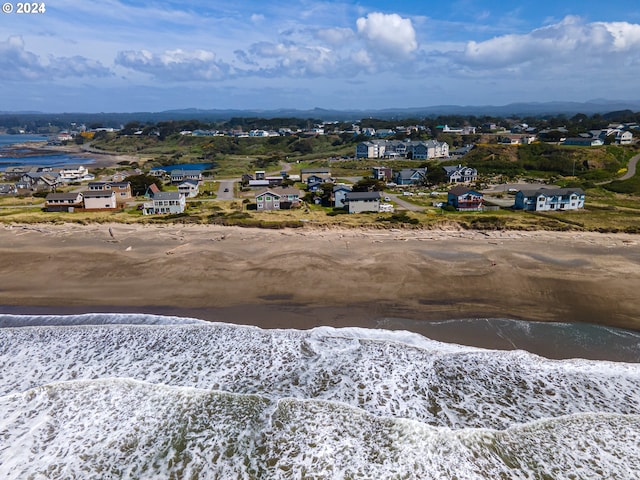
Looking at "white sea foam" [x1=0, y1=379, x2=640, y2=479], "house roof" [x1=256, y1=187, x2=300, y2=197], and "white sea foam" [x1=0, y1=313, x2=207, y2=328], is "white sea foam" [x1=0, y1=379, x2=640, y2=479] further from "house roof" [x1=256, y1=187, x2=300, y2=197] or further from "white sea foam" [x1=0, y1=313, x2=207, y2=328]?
"house roof" [x1=256, y1=187, x2=300, y2=197]

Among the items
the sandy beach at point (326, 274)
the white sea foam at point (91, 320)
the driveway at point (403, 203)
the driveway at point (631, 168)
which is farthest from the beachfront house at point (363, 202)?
the driveway at point (631, 168)

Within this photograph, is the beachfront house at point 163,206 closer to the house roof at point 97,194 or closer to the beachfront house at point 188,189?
the house roof at point 97,194

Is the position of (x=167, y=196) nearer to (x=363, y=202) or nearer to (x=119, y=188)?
(x=119, y=188)

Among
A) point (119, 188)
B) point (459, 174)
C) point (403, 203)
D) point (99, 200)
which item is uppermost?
point (459, 174)

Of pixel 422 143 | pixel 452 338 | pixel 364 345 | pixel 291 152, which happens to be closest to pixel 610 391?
pixel 452 338

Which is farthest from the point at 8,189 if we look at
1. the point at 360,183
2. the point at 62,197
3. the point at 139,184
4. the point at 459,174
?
the point at 459,174

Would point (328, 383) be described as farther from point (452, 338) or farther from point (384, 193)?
point (384, 193)
